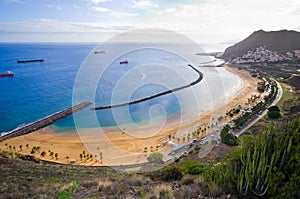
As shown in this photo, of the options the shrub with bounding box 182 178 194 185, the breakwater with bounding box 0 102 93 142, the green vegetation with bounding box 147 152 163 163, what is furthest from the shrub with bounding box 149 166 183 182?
the breakwater with bounding box 0 102 93 142

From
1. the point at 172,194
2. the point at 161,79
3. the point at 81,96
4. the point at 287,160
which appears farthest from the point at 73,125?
the point at 161,79

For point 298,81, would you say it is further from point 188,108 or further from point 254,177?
point 254,177

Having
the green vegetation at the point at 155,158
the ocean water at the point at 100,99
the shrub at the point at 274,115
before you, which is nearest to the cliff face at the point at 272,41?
the ocean water at the point at 100,99

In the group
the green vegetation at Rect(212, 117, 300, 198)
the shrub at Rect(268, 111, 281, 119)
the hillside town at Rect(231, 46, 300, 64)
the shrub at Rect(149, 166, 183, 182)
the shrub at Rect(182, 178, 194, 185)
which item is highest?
the hillside town at Rect(231, 46, 300, 64)

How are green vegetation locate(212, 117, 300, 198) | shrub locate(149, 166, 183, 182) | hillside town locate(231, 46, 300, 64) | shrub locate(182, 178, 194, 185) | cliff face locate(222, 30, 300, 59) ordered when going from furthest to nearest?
cliff face locate(222, 30, 300, 59), hillside town locate(231, 46, 300, 64), shrub locate(149, 166, 183, 182), shrub locate(182, 178, 194, 185), green vegetation locate(212, 117, 300, 198)

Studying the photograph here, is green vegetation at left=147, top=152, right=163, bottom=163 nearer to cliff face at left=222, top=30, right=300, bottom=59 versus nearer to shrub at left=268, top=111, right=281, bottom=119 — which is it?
shrub at left=268, top=111, right=281, bottom=119

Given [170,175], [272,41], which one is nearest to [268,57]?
[272,41]
